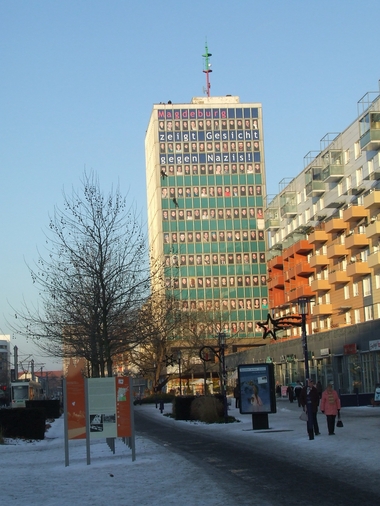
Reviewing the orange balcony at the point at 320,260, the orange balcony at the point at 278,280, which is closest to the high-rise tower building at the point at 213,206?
the orange balcony at the point at 278,280

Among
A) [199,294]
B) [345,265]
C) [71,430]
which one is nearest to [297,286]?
[345,265]

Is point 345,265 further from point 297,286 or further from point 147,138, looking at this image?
point 147,138

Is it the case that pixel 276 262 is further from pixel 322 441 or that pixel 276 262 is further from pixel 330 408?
pixel 322 441

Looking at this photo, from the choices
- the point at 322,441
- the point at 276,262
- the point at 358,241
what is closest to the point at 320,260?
the point at 358,241

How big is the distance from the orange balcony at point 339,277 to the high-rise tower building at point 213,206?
57.9 m

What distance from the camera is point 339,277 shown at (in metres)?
69.7

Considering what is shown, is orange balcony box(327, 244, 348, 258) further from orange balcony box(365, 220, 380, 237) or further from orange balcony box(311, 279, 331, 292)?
orange balcony box(365, 220, 380, 237)

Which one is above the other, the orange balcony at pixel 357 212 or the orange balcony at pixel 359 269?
the orange balcony at pixel 357 212

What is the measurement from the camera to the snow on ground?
A: 1281cm

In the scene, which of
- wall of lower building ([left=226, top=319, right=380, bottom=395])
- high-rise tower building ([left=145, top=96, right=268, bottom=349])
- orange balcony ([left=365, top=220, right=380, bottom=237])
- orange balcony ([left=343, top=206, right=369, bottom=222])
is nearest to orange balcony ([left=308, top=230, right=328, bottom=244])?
orange balcony ([left=343, top=206, right=369, bottom=222])

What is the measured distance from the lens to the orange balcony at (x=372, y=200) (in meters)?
60.2

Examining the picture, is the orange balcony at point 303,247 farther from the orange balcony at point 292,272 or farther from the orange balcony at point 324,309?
the orange balcony at point 324,309

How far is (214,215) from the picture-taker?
131 m

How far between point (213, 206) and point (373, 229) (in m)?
71.8
